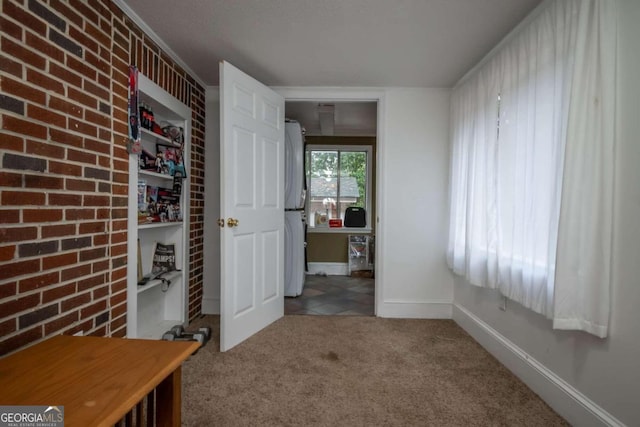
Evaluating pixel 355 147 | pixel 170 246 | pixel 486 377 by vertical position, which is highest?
pixel 355 147

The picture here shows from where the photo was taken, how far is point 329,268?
4.96 m

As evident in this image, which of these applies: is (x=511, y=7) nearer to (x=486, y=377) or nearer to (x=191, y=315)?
(x=486, y=377)

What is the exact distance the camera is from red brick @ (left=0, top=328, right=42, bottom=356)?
112cm

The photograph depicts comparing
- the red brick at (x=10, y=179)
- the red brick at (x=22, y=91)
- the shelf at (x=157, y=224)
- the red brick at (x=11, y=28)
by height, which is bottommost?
the shelf at (x=157, y=224)

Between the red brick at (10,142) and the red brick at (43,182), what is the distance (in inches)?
4.7

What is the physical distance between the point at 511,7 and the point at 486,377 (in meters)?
2.23

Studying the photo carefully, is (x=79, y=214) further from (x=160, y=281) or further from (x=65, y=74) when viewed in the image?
(x=160, y=281)

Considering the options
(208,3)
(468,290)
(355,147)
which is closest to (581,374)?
(468,290)

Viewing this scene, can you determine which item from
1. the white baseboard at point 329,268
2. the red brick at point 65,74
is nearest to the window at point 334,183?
the white baseboard at point 329,268

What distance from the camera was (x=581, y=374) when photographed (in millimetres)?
1433

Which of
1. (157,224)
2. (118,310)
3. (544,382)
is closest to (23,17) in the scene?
(157,224)

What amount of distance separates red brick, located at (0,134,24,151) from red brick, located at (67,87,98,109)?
350 millimetres

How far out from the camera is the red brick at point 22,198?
→ 1139 mm

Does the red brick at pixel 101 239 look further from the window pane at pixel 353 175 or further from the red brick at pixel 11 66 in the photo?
the window pane at pixel 353 175
